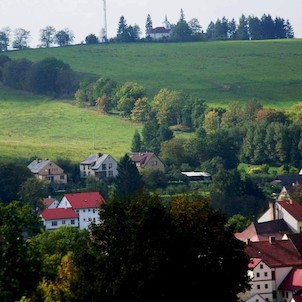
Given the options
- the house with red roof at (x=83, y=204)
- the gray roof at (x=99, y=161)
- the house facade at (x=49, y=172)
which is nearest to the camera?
the house with red roof at (x=83, y=204)

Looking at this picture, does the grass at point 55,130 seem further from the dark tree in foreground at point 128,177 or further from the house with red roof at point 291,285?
the house with red roof at point 291,285

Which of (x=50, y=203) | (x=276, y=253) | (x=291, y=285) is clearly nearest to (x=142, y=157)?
(x=50, y=203)

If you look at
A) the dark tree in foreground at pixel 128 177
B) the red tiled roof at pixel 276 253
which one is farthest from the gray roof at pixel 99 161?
the red tiled roof at pixel 276 253

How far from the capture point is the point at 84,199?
343 feet

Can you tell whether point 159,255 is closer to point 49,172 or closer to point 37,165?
point 49,172

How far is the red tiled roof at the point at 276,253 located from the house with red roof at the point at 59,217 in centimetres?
2976

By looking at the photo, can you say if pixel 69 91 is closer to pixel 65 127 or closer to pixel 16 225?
pixel 65 127

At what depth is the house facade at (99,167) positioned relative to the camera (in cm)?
12288

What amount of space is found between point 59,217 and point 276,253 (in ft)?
107

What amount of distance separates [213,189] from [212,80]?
65.8 metres

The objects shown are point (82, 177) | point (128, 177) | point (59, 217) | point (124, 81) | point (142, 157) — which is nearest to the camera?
point (59, 217)

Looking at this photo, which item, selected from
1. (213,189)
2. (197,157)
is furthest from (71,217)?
(197,157)

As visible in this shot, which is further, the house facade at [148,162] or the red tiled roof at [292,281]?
the house facade at [148,162]

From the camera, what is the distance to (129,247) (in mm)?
46562
